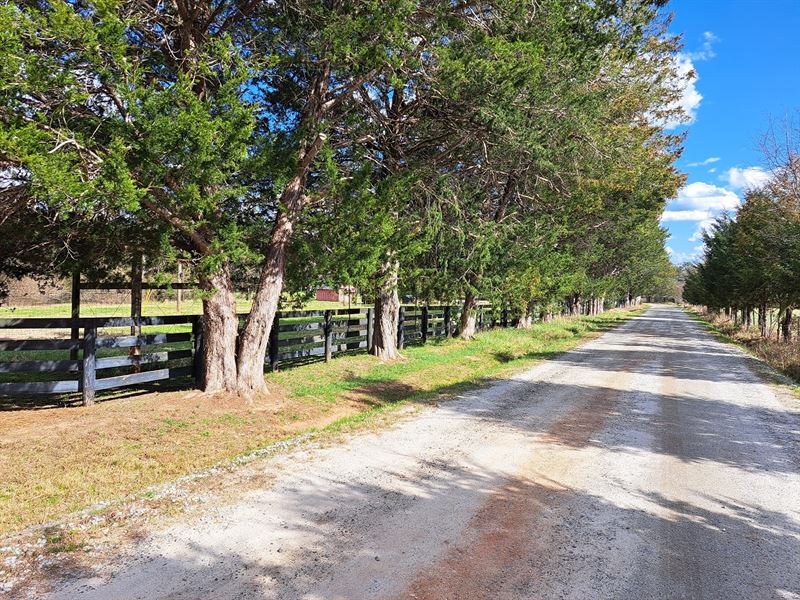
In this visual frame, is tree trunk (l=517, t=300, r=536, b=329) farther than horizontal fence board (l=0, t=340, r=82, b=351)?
Yes

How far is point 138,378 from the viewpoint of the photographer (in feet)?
28.8

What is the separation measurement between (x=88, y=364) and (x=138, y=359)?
0.86 m

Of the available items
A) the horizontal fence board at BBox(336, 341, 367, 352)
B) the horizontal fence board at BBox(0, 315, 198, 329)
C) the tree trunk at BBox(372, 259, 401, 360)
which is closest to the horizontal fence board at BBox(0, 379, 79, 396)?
the horizontal fence board at BBox(0, 315, 198, 329)

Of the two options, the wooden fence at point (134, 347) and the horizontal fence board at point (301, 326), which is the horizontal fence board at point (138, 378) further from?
the horizontal fence board at point (301, 326)

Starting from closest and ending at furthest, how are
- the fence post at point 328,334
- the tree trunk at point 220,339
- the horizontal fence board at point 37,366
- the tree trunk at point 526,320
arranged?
the horizontal fence board at point 37,366
the tree trunk at point 220,339
the fence post at point 328,334
the tree trunk at point 526,320

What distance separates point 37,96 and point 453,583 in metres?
7.19

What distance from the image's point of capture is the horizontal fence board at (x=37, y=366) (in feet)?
24.5

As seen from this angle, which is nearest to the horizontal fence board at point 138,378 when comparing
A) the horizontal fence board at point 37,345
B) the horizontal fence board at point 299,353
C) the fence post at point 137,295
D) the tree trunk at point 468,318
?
the fence post at point 137,295

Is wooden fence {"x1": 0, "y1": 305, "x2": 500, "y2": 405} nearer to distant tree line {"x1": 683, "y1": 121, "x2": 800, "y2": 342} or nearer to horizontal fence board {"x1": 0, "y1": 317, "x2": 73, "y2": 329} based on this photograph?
horizontal fence board {"x1": 0, "y1": 317, "x2": 73, "y2": 329}

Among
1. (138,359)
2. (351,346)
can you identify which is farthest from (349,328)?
(138,359)

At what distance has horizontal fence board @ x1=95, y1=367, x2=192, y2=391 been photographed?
27.3 ft

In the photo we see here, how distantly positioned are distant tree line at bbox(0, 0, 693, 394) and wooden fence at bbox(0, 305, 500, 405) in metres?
0.96

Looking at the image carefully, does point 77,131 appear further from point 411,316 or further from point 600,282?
point 600,282

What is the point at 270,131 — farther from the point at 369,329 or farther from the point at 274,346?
the point at 369,329
